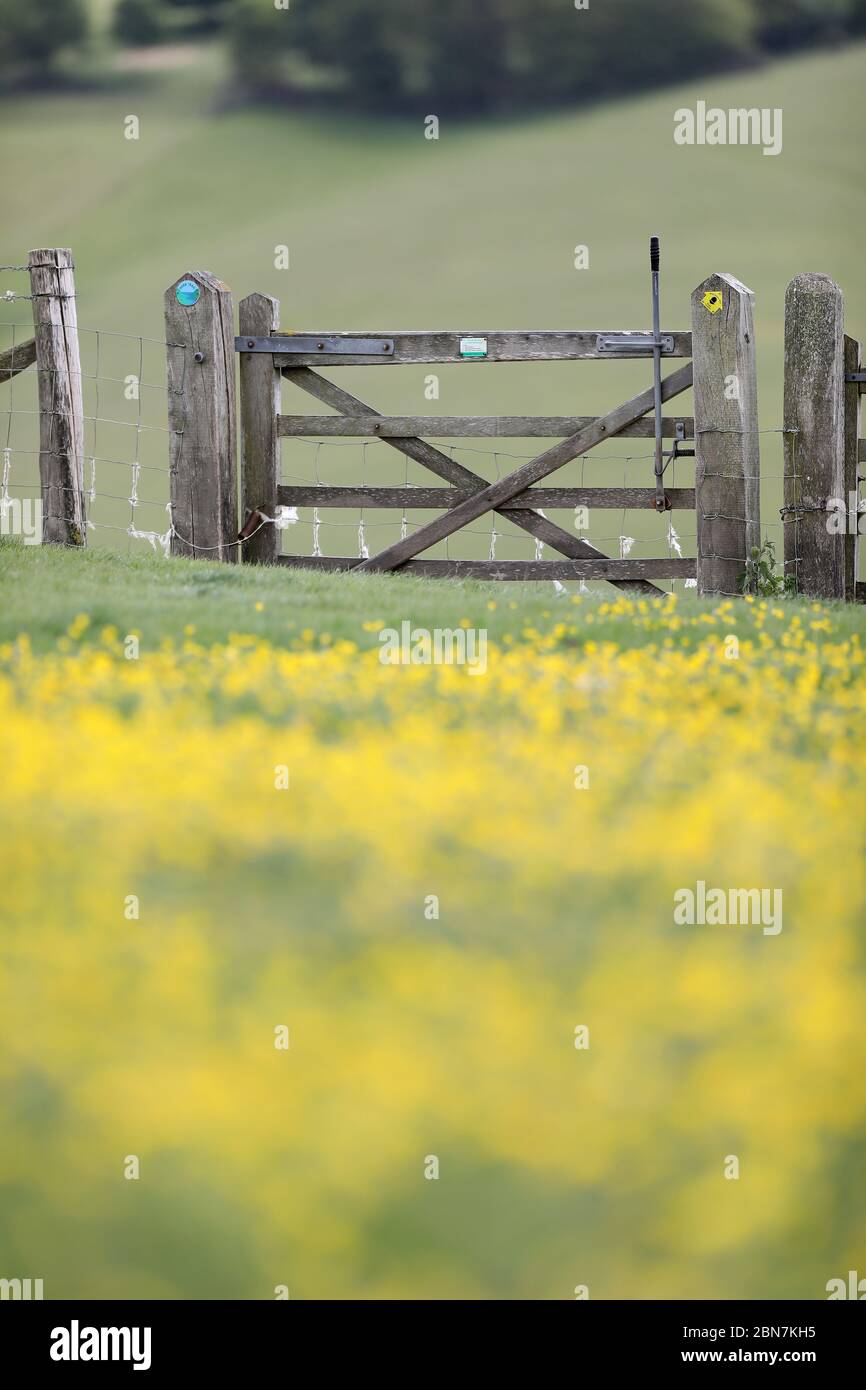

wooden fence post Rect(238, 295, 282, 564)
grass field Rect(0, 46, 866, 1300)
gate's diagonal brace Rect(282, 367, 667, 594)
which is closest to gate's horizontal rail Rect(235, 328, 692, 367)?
wooden fence post Rect(238, 295, 282, 564)

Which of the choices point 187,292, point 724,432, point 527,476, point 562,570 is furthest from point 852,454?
point 187,292

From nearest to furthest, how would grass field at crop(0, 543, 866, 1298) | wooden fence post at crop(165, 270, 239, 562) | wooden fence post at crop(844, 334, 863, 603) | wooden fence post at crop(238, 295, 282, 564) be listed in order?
1. grass field at crop(0, 543, 866, 1298)
2. wooden fence post at crop(165, 270, 239, 562)
3. wooden fence post at crop(238, 295, 282, 564)
4. wooden fence post at crop(844, 334, 863, 603)

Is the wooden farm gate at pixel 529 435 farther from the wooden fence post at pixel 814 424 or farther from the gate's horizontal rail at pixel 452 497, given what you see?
the wooden fence post at pixel 814 424

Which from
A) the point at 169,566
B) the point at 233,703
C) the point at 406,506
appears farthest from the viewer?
the point at 406,506

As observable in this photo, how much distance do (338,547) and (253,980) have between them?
154 feet

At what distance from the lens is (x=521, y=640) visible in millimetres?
8492

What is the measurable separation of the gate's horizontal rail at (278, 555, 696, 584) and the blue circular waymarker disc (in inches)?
93.1

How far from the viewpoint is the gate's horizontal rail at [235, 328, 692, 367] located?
39.8 feet

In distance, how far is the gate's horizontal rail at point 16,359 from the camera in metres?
12.3

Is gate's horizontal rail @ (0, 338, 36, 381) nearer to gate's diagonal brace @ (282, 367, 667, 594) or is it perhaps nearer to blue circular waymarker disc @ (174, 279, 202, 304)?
blue circular waymarker disc @ (174, 279, 202, 304)

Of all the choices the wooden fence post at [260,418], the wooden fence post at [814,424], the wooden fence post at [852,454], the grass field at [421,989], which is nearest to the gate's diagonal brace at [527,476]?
the wooden fence post at [814,424]

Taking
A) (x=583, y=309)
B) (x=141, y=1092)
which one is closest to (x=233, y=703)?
(x=141, y=1092)

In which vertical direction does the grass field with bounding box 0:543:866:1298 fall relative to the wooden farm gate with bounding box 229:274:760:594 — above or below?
below

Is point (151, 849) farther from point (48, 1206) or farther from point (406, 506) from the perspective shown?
point (406, 506)
